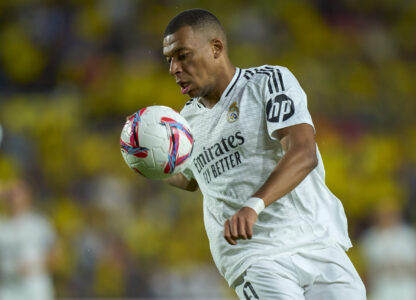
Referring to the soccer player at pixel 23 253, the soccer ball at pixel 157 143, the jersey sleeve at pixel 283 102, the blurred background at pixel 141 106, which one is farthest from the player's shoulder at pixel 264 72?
the soccer player at pixel 23 253

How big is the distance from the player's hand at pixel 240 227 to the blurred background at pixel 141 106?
144 inches

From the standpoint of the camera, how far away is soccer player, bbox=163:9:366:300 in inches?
118

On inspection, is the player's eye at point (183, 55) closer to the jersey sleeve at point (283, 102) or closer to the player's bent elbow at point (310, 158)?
the jersey sleeve at point (283, 102)

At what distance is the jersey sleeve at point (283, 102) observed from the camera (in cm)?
292

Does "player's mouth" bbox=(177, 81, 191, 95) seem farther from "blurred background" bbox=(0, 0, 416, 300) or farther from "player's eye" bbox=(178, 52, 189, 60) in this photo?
"blurred background" bbox=(0, 0, 416, 300)

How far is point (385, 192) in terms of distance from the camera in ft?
31.6

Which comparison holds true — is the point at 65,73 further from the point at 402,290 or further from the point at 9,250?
the point at 402,290

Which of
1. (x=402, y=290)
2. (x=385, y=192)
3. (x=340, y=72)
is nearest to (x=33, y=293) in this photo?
(x=402, y=290)

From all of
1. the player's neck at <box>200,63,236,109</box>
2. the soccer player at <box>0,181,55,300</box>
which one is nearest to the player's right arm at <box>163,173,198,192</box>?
the player's neck at <box>200,63,236,109</box>

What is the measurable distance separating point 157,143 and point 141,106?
7.82 metres

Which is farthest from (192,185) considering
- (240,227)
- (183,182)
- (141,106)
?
(141,106)

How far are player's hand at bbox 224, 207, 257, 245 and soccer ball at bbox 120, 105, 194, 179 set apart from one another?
669 mm

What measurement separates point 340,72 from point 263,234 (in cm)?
868

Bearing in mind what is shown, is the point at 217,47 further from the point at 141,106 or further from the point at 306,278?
the point at 141,106
